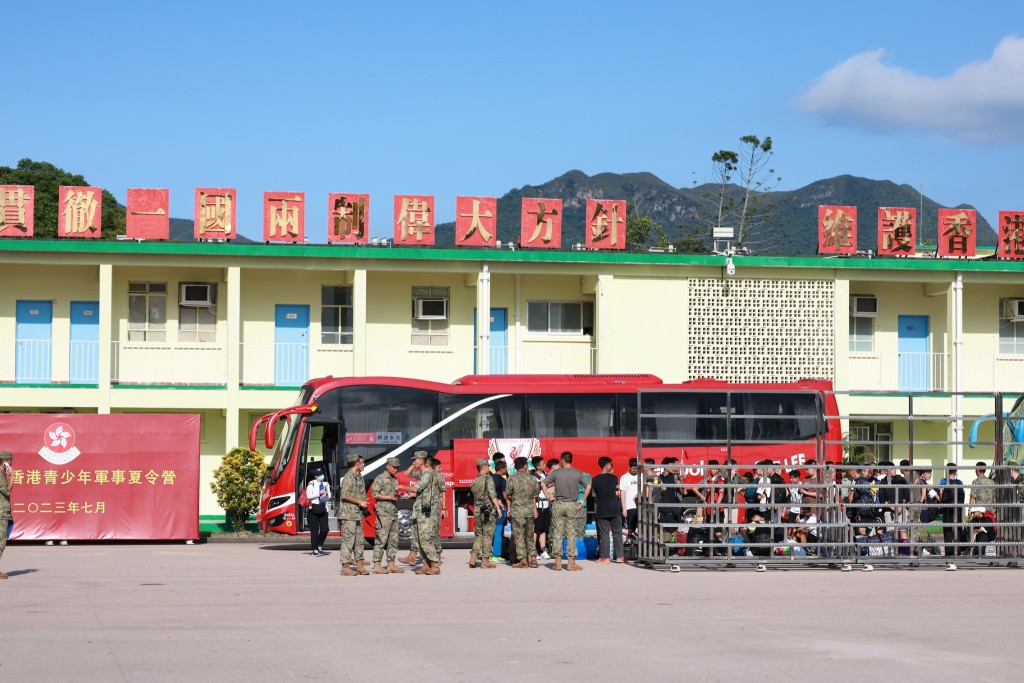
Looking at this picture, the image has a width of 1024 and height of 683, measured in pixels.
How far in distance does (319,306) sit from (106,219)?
3758 cm

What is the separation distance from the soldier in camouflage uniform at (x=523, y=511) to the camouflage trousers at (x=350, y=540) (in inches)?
92.6

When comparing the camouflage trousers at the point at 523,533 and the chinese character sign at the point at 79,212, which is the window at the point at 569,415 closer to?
the camouflage trousers at the point at 523,533

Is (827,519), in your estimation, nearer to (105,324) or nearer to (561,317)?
(561,317)

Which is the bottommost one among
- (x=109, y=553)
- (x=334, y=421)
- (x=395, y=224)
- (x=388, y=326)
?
(x=109, y=553)

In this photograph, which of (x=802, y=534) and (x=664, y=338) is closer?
(x=802, y=534)

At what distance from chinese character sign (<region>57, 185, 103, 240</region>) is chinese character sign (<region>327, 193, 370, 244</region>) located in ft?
17.7

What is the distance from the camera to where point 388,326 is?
34719 millimetres

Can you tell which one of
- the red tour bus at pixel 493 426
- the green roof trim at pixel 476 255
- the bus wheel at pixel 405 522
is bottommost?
the bus wheel at pixel 405 522

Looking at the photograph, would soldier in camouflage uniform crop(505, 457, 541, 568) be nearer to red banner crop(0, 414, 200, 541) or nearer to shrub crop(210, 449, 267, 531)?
Answer: red banner crop(0, 414, 200, 541)

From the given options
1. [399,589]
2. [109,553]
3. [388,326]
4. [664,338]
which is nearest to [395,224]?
[388,326]

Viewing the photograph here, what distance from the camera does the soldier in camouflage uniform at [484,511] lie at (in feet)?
65.7

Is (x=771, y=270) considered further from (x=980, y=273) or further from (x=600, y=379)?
(x=600, y=379)

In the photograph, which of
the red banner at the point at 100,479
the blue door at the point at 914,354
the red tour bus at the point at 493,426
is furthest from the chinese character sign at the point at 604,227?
the red banner at the point at 100,479

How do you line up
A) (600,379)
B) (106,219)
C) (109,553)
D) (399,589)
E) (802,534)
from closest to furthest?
(399,589) < (802,534) < (109,553) < (600,379) < (106,219)
